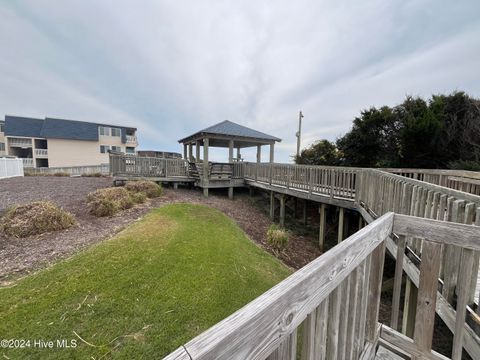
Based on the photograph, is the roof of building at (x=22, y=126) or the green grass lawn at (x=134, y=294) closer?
the green grass lawn at (x=134, y=294)

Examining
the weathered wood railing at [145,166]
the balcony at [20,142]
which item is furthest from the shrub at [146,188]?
the balcony at [20,142]

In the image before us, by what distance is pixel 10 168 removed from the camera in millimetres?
16703

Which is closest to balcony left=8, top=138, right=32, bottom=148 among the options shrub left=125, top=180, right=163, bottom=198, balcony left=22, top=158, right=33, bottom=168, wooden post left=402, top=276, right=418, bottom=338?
balcony left=22, top=158, right=33, bottom=168

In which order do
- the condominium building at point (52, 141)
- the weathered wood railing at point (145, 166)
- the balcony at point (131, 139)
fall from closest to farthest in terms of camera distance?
the weathered wood railing at point (145, 166)
the condominium building at point (52, 141)
the balcony at point (131, 139)

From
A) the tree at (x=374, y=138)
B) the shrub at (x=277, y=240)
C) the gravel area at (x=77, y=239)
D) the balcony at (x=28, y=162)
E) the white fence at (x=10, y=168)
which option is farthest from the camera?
the balcony at (x=28, y=162)

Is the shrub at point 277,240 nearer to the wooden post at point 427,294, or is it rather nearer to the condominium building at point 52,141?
the wooden post at point 427,294

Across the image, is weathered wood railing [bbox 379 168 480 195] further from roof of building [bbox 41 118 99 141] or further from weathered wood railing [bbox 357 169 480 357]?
roof of building [bbox 41 118 99 141]

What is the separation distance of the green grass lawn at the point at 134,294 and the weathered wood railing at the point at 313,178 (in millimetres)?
4052

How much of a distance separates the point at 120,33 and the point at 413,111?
1659 cm

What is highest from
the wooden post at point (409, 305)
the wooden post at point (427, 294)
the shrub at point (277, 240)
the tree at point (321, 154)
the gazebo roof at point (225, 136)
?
the gazebo roof at point (225, 136)

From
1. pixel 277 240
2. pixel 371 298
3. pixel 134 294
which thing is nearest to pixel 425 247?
pixel 371 298

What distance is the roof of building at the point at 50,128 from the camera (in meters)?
28.2

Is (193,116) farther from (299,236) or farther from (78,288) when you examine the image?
(78,288)

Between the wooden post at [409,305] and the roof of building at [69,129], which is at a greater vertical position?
the roof of building at [69,129]
